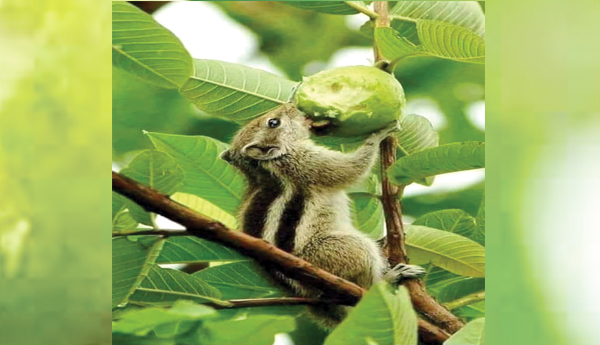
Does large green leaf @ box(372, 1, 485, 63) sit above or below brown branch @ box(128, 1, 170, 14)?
below

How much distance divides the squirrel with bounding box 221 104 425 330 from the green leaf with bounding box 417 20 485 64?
141mm

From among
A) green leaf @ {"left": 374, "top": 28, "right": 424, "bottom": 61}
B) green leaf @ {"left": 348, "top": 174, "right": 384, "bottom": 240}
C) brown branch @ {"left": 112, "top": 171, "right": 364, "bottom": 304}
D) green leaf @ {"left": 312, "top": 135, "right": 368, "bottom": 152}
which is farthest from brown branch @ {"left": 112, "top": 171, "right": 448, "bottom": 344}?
green leaf @ {"left": 374, "top": 28, "right": 424, "bottom": 61}

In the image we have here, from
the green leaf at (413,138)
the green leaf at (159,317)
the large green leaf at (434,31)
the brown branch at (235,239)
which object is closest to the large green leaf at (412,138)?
the green leaf at (413,138)

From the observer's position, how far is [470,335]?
101 cm

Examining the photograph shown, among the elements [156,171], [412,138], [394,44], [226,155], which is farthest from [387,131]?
[156,171]

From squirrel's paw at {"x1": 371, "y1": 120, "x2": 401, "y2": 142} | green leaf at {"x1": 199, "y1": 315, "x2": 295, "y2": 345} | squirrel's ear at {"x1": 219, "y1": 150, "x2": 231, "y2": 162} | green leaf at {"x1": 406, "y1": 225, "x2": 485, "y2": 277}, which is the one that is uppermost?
squirrel's paw at {"x1": 371, "y1": 120, "x2": 401, "y2": 142}

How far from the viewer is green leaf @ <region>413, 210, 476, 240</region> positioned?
116 cm

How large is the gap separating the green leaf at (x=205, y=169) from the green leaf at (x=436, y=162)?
24 centimetres

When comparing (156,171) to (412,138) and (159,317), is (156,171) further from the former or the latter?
(412,138)

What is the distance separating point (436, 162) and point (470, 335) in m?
0.23
